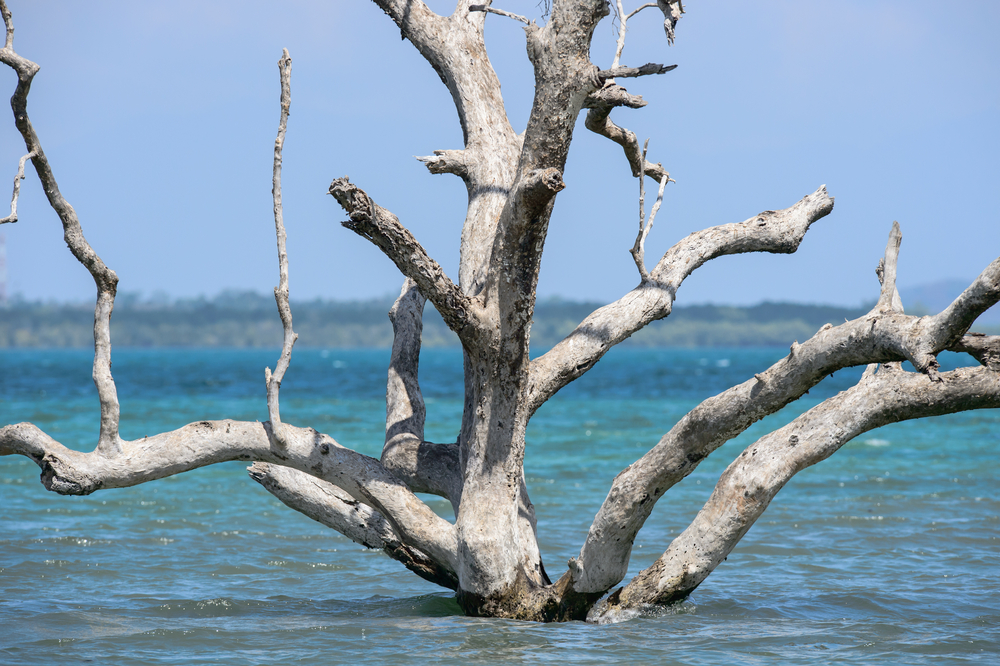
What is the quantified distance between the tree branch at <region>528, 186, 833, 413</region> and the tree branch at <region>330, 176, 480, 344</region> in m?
0.73

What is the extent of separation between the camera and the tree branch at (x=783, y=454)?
4.21 metres

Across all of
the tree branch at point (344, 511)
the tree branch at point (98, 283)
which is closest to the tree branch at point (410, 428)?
the tree branch at point (344, 511)

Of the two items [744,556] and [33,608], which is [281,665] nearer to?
[33,608]

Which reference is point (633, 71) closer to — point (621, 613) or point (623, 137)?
point (623, 137)

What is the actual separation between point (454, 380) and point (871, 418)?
3836 cm

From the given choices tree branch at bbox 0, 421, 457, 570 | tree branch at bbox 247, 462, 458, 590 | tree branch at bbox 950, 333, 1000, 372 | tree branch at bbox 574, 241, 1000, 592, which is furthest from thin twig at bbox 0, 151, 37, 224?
tree branch at bbox 950, 333, 1000, 372

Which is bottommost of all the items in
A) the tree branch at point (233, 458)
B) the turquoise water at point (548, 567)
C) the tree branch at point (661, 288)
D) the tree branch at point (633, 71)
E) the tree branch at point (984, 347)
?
the turquoise water at point (548, 567)

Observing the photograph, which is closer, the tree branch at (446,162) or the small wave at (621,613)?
the small wave at (621,613)

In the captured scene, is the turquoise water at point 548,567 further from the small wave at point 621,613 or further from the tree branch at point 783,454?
the tree branch at point 783,454

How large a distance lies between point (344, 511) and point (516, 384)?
146 cm

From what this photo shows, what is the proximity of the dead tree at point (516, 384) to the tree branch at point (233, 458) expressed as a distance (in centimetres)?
1

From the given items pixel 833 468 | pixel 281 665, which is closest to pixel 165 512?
pixel 281 665

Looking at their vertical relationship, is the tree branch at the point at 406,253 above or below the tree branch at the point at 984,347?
above

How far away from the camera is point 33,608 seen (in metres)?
5.72
